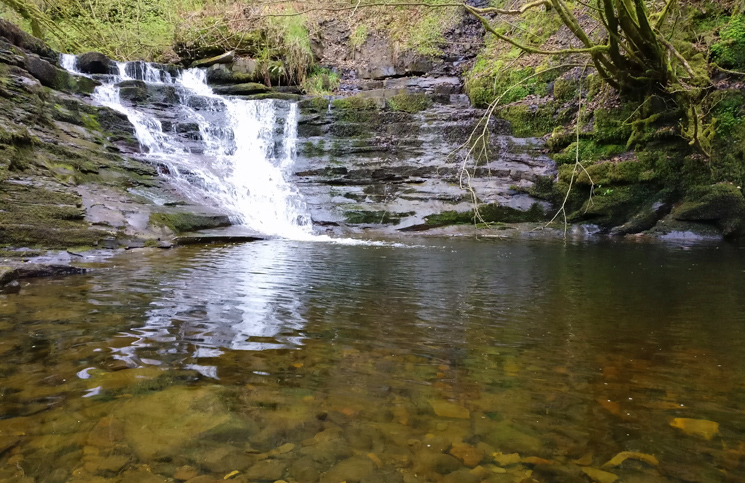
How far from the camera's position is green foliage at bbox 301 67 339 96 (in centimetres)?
1766

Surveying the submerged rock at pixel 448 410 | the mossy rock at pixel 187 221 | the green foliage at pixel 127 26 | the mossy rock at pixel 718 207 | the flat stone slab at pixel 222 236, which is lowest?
the submerged rock at pixel 448 410

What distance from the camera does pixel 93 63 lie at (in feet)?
49.4

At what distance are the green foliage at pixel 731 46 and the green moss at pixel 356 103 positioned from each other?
9535 millimetres

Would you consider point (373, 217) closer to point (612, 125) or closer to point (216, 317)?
point (612, 125)

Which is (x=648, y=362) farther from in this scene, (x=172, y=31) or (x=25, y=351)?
(x=172, y=31)

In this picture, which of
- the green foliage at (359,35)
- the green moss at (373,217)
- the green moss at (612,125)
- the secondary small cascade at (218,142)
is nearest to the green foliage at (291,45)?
the green foliage at (359,35)

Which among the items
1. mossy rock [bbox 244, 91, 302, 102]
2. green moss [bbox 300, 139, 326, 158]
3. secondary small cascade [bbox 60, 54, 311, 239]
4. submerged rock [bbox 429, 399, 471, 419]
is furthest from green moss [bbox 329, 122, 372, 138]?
submerged rock [bbox 429, 399, 471, 419]

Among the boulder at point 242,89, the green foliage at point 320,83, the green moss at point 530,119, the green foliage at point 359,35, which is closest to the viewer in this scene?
the green moss at point 530,119

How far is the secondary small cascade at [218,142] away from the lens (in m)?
11.7

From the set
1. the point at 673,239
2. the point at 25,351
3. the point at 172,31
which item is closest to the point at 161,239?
the point at 25,351

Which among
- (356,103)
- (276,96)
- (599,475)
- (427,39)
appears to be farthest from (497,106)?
(599,475)

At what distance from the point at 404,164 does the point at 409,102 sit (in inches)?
122

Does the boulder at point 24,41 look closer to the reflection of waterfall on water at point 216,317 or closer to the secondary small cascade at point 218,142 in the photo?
the secondary small cascade at point 218,142

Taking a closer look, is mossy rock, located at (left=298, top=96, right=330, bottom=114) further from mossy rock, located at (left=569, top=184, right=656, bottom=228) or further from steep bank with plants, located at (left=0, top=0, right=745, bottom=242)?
mossy rock, located at (left=569, top=184, right=656, bottom=228)
